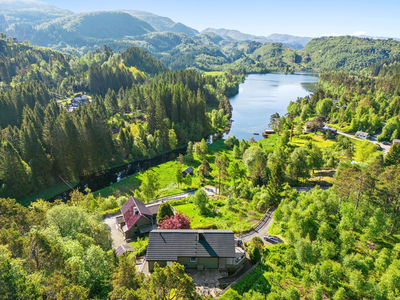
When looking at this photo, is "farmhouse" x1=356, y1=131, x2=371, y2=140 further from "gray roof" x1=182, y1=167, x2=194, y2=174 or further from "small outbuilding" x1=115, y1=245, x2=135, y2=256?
"small outbuilding" x1=115, y1=245, x2=135, y2=256

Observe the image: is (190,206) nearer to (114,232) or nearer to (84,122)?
(114,232)

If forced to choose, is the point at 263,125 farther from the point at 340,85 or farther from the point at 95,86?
the point at 95,86

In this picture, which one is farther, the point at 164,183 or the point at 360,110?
the point at 360,110

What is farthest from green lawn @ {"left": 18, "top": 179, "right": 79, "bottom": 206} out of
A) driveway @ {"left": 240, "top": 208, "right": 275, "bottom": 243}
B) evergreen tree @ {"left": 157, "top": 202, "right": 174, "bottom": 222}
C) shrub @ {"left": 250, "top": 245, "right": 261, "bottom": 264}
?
shrub @ {"left": 250, "top": 245, "right": 261, "bottom": 264}

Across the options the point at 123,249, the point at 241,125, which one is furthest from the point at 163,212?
the point at 241,125

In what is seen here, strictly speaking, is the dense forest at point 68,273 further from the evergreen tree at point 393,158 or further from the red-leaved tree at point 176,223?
the evergreen tree at point 393,158

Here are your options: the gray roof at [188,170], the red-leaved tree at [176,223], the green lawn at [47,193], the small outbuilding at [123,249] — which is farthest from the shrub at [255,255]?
the green lawn at [47,193]
